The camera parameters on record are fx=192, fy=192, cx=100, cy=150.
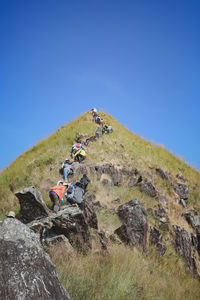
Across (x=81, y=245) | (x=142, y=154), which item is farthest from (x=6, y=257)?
(x=142, y=154)

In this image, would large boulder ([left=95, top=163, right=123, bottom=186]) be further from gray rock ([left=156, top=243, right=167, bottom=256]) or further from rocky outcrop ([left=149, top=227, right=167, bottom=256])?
gray rock ([left=156, top=243, right=167, bottom=256])

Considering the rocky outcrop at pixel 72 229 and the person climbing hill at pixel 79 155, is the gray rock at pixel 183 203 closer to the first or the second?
the person climbing hill at pixel 79 155

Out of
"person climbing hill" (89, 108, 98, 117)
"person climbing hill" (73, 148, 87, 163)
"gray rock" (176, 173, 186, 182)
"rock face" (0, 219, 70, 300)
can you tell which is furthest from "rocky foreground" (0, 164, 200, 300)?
"person climbing hill" (89, 108, 98, 117)

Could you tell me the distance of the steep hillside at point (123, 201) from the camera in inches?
159

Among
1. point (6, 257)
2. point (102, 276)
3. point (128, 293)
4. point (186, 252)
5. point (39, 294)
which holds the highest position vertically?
point (6, 257)

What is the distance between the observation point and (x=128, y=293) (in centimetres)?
368

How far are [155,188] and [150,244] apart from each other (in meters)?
6.83

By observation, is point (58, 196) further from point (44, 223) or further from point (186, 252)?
point (186, 252)

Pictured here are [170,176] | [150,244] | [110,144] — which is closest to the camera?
[150,244]

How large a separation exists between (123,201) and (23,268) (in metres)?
10.8

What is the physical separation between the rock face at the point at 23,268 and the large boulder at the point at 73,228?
3036 millimetres

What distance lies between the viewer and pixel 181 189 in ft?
52.7

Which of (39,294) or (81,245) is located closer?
(39,294)

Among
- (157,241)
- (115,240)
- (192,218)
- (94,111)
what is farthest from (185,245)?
(94,111)
